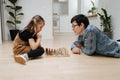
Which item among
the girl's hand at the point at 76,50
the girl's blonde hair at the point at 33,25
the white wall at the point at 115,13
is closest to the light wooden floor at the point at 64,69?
the girl's hand at the point at 76,50

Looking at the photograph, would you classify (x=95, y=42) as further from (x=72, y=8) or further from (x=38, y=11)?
(x=72, y=8)

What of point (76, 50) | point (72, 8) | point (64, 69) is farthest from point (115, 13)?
point (72, 8)

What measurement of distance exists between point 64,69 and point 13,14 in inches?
123

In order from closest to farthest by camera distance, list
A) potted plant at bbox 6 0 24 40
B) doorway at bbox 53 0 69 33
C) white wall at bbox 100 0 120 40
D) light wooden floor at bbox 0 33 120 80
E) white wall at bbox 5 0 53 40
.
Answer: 1. light wooden floor at bbox 0 33 120 80
2. white wall at bbox 100 0 120 40
3. potted plant at bbox 6 0 24 40
4. white wall at bbox 5 0 53 40
5. doorway at bbox 53 0 69 33

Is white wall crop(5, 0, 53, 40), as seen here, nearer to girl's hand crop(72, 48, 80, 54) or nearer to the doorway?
the doorway

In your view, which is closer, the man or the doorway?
the man

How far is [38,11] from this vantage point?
5203 mm

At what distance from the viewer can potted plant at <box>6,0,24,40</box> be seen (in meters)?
4.88

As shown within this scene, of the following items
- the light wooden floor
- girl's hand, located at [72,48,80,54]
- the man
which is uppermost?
the man

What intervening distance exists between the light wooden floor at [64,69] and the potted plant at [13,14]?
7.48ft

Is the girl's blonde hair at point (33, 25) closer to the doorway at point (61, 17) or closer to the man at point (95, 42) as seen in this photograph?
the man at point (95, 42)

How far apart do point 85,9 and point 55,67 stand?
505 cm

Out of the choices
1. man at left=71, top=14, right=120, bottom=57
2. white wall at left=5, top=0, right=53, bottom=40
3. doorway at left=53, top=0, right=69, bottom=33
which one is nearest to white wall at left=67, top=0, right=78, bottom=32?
doorway at left=53, top=0, right=69, bottom=33

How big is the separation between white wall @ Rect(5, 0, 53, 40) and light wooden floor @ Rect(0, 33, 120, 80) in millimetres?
2612
